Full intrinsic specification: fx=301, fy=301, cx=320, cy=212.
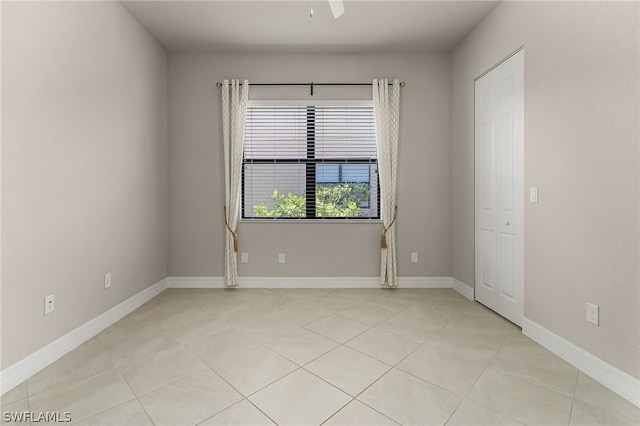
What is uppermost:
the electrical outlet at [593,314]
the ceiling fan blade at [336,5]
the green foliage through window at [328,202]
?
the ceiling fan blade at [336,5]

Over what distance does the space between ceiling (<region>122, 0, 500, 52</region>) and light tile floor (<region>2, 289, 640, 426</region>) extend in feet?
9.24

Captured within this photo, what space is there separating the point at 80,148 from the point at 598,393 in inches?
144

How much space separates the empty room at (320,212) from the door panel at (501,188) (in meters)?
0.02

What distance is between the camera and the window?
3.71 metres

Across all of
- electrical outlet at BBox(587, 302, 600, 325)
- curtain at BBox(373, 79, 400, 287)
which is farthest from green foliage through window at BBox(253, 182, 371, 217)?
electrical outlet at BBox(587, 302, 600, 325)

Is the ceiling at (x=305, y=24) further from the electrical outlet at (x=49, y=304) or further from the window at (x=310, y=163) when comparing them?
the electrical outlet at (x=49, y=304)

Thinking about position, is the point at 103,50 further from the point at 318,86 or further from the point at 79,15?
the point at 318,86

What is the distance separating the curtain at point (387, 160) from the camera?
11.6 feet

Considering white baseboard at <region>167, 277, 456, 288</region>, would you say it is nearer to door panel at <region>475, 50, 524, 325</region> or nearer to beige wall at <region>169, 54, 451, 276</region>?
beige wall at <region>169, 54, 451, 276</region>

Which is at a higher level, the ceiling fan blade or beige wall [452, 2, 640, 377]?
the ceiling fan blade

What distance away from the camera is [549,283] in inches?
85.8

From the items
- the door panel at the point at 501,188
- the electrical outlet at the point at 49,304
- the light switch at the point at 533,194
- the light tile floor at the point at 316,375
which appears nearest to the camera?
the light tile floor at the point at 316,375

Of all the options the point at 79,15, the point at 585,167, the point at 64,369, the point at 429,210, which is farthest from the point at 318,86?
the point at 64,369

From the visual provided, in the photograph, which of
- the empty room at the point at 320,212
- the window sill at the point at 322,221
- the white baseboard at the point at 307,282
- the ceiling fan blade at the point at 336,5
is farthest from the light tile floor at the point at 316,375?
the ceiling fan blade at the point at 336,5
